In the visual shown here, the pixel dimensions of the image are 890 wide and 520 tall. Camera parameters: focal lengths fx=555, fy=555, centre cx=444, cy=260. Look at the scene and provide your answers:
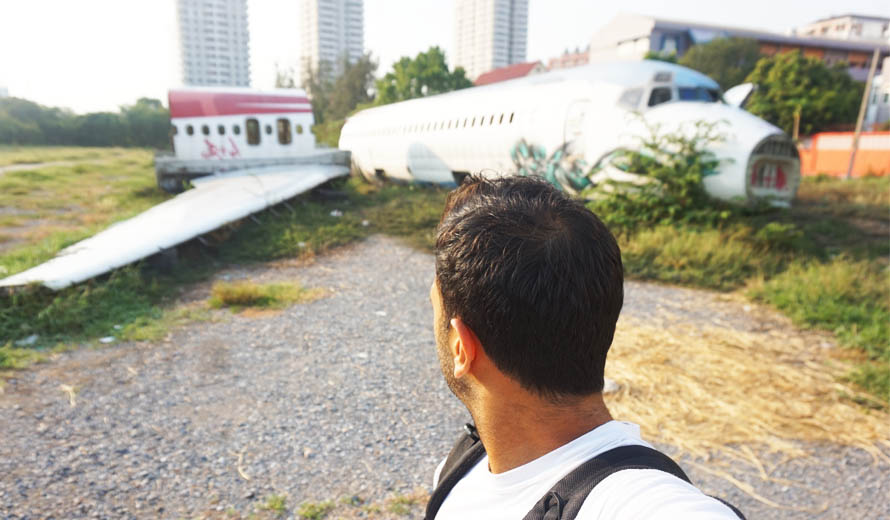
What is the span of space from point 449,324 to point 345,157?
631 inches

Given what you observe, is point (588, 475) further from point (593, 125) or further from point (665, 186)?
point (593, 125)

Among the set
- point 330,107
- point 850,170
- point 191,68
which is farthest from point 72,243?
point 191,68

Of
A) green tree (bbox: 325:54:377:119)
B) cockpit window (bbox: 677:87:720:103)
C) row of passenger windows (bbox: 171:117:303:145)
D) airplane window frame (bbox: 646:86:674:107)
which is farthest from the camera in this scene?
green tree (bbox: 325:54:377:119)

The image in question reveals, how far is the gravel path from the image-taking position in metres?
3.52

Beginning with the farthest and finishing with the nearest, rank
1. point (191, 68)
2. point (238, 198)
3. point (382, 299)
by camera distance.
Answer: point (191, 68) < point (238, 198) < point (382, 299)

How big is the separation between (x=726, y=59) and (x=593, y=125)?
41.2 m

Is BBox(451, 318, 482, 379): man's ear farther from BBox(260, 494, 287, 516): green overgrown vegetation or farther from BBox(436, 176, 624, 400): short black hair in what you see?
BBox(260, 494, 287, 516): green overgrown vegetation

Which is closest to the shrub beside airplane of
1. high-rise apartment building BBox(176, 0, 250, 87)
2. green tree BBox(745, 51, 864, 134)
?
green tree BBox(745, 51, 864, 134)

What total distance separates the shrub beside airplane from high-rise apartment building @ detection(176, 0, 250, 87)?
8437 cm

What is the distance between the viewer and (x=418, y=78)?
43.9 metres

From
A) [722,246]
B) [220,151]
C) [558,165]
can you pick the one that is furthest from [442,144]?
[722,246]

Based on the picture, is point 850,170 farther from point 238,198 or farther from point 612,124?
point 238,198

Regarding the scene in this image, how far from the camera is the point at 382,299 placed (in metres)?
7.86

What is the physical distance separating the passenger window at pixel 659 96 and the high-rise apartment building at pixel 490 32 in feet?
351
